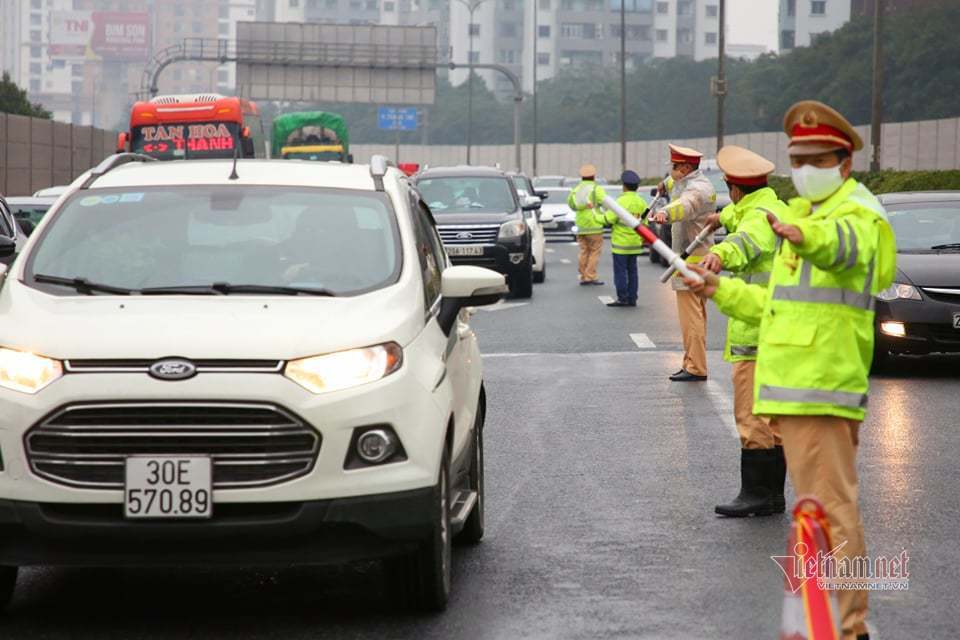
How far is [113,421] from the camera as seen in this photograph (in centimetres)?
639

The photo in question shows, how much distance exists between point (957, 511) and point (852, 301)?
138 inches

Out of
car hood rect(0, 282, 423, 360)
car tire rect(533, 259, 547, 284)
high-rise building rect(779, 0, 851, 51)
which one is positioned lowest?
car tire rect(533, 259, 547, 284)

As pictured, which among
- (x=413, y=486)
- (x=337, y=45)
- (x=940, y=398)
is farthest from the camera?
(x=337, y=45)

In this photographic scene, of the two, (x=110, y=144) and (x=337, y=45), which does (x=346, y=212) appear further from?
(x=337, y=45)

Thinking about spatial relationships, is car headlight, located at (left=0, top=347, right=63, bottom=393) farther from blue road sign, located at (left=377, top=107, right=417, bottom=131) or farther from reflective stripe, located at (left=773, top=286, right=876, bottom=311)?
blue road sign, located at (left=377, top=107, right=417, bottom=131)

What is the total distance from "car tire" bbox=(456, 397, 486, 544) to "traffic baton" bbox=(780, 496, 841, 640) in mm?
3480

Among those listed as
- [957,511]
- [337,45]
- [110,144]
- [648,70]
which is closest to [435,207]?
[957,511]

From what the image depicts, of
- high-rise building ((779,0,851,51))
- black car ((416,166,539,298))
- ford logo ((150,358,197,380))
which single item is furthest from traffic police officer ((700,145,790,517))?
high-rise building ((779,0,851,51))

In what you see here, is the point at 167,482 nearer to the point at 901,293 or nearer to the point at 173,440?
the point at 173,440

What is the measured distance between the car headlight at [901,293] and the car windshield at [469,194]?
41.7 ft

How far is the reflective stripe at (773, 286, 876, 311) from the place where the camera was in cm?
612

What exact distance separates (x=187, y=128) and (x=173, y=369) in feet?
119

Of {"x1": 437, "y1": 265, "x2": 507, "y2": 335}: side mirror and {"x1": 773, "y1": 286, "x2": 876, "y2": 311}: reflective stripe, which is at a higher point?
{"x1": 773, "y1": 286, "x2": 876, "y2": 311}: reflective stripe

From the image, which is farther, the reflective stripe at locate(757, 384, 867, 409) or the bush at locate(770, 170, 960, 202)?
the bush at locate(770, 170, 960, 202)
